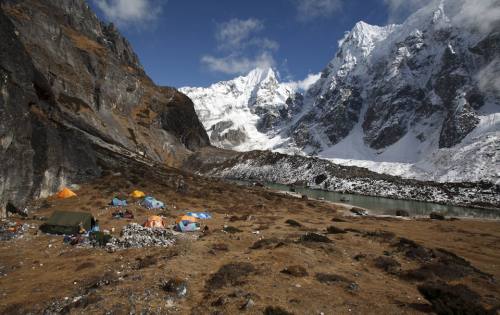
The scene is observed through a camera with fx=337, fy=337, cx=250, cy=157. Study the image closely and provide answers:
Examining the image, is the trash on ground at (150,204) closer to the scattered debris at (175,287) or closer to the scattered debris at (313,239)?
the scattered debris at (313,239)

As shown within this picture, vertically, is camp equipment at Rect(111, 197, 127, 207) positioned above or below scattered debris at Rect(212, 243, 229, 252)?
above

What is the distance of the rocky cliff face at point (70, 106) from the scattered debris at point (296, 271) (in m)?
25.7

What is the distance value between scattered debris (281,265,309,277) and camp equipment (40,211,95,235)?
17.5 m

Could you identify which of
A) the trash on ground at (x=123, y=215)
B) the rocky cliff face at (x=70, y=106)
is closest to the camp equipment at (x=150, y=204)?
the trash on ground at (x=123, y=215)

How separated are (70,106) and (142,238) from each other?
66.9 meters

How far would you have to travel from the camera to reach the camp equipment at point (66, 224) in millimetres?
27266

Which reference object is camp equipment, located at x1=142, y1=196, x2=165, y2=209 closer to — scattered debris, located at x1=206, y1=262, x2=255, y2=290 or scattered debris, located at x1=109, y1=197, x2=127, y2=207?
scattered debris, located at x1=109, y1=197, x2=127, y2=207

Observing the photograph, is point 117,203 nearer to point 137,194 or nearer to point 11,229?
point 137,194

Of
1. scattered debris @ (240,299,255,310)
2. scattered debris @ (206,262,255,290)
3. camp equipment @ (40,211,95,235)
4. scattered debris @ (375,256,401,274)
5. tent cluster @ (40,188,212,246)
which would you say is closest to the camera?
scattered debris @ (240,299,255,310)

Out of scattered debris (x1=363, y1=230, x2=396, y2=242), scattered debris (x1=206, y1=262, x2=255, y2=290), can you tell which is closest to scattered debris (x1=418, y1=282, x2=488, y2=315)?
scattered debris (x1=206, y1=262, x2=255, y2=290)

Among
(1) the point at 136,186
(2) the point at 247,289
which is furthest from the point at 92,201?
(2) the point at 247,289

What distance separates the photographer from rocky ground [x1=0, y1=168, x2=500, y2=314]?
15.7m

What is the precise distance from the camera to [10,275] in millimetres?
18969

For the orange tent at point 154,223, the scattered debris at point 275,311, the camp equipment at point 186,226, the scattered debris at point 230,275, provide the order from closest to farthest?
1. the scattered debris at point 275,311
2. the scattered debris at point 230,275
3. the orange tent at point 154,223
4. the camp equipment at point 186,226
